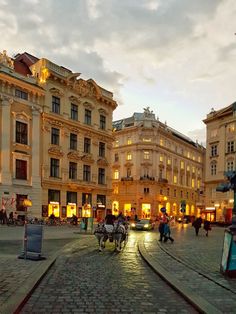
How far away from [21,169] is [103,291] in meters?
38.5

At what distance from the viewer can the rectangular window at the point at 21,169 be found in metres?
45.2

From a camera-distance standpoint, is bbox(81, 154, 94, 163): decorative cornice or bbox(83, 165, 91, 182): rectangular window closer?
bbox(81, 154, 94, 163): decorative cornice

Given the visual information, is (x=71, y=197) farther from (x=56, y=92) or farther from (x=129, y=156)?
(x=129, y=156)

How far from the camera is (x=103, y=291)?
8695 mm

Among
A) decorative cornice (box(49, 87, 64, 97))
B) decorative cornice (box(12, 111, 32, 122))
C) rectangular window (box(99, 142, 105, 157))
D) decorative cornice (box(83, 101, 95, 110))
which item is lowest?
rectangular window (box(99, 142, 105, 157))

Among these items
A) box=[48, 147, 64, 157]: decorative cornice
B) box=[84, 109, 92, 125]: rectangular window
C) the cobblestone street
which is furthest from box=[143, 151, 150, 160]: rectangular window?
the cobblestone street

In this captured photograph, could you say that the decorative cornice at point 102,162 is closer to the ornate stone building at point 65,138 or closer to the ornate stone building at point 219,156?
the ornate stone building at point 65,138

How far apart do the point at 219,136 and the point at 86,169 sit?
25737 millimetres

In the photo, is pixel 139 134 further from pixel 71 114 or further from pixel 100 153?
pixel 71 114

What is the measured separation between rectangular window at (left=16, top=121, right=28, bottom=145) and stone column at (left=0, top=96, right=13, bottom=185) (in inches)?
66.0

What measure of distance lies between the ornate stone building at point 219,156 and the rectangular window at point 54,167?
2756cm

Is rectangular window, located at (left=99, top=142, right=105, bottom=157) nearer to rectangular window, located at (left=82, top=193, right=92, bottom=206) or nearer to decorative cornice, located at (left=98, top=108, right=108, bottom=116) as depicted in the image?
decorative cornice, located at (left=98, top=108, right=108, bottom=116)

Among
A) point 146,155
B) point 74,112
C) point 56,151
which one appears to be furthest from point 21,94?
point 146,155

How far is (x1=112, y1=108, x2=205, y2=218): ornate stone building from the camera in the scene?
8500 cm
